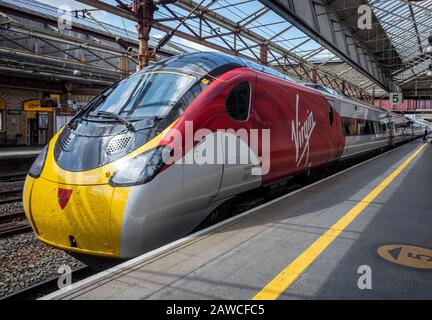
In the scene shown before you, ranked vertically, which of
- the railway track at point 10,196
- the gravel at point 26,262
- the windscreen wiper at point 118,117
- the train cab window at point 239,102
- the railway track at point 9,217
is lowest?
the gravel at point 26,262

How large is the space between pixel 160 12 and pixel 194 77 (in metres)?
6.90

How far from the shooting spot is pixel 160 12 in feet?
34.2

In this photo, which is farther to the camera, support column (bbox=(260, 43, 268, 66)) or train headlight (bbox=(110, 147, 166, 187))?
support column (bbox=(260, 43, 268, 66))

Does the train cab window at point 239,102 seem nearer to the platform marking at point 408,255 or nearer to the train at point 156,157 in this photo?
the train at point 156,157

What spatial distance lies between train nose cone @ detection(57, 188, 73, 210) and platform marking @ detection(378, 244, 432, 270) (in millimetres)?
3056

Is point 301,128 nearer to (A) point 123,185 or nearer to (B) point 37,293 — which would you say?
(A) point 123,185

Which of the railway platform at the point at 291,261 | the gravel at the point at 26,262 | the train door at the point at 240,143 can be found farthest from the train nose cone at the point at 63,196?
the train door at the point at 240,143

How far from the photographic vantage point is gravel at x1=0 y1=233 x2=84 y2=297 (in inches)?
159

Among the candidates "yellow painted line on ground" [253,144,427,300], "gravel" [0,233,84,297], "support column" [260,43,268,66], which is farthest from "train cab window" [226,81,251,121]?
"support column" [260,43,268,66]

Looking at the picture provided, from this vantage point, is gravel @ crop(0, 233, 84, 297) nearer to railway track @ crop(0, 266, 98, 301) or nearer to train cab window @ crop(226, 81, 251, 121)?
railway track @ crop(0, 266, 98, 301)

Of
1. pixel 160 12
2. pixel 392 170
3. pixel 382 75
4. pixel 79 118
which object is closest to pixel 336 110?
pixel 392 170

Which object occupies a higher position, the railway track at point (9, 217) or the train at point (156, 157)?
the train at point (156, 157)

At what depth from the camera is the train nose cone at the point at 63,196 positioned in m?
3.60
